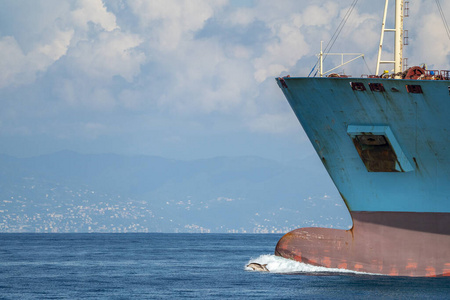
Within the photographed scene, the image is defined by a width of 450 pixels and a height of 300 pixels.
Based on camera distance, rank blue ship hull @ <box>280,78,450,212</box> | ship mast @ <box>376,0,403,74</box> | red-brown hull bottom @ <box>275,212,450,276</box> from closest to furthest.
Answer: blue ship hull @ <box>280,78,450,212</box> → red-brown hull bottom @ <box>275,212,450,276</box> → ship mast @ <box>376,0,403,74</box>

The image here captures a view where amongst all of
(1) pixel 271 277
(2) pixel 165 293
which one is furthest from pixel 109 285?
(1) pixel 271 277

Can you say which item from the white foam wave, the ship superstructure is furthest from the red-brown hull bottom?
the white foam wave

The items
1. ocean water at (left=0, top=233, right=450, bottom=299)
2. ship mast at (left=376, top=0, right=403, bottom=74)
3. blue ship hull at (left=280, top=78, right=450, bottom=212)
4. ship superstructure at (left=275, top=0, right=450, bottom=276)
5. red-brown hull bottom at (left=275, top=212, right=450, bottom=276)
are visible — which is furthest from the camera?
ship mast at (left=376, top=0, right=403, bottom=74)

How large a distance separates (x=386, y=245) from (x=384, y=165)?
425 centimetres

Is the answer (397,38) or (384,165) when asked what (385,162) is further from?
(397,38)

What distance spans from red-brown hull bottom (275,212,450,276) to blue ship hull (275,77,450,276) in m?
0.05

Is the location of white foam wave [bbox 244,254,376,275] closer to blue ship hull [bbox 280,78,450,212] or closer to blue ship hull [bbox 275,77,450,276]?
blue ship hull [bbox 275,77,450,276]

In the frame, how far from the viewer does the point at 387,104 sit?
37.8 m

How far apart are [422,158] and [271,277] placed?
11193 millimetres

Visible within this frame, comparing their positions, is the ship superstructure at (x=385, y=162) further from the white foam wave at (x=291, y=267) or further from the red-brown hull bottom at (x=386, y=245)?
the white foam wave at (x=291, y=267)

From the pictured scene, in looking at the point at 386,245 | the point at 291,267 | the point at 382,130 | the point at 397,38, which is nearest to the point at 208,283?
the point at 291,267

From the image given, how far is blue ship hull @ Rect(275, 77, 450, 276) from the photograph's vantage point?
37.5 meters

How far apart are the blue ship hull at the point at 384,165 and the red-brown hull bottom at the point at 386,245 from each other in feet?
0.17

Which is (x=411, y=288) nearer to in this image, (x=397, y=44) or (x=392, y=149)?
(x=392, y=149)
